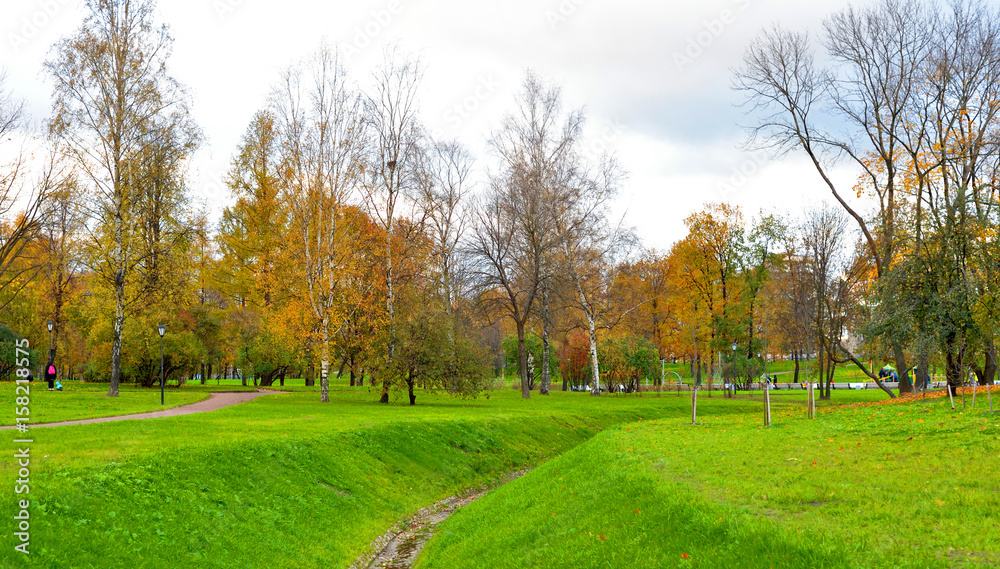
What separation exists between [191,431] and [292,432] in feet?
8.35

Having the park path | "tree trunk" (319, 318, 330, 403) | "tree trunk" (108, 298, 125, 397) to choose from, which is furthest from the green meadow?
"tree trunk" (319, 318, 330, 403)

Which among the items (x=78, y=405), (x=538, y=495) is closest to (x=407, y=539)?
(x=538, y=495)

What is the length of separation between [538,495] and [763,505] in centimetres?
644

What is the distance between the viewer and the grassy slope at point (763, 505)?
20.5 feet

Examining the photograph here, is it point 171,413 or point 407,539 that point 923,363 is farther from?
point 171,413

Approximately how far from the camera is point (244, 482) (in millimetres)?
12398

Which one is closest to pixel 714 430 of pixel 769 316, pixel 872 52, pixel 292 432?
pixel 292 432

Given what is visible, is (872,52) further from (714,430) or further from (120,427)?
(120,427)

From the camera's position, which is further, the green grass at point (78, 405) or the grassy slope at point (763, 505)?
the green grass at point (78, 405)

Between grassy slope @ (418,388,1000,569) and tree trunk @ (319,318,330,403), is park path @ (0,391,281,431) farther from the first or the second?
grassy slope @ (418,388,1000,569)

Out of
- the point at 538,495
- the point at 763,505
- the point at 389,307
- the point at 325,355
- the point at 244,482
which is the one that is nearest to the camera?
the point at 763,505

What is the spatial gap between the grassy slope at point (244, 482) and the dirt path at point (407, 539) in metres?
0.30

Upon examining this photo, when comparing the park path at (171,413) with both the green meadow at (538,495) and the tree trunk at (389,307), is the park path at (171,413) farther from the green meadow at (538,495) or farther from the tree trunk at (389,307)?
the tree trunk at (389,307)

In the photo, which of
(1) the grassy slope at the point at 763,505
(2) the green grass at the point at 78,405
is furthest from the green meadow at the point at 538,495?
(2) the green grass at the point at 78,405
